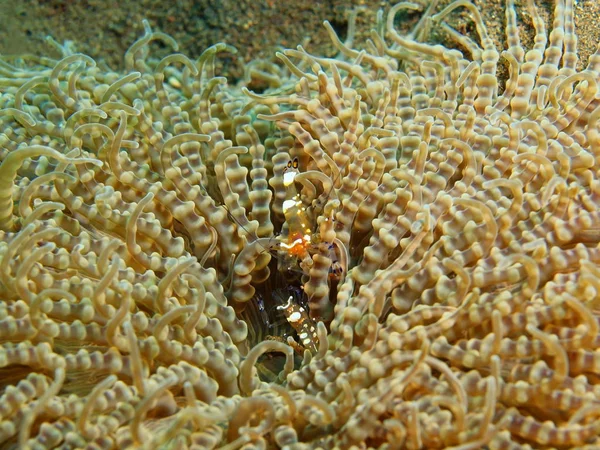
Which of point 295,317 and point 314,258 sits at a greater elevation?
point 314,258

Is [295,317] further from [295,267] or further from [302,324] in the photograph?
[295,267]

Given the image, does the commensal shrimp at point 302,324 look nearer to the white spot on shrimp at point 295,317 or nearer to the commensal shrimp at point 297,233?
the white spot on shrimp at point 295,317

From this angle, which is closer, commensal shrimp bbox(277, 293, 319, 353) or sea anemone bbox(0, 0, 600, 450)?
sea anemone bbox(0, 0, 600, 450)

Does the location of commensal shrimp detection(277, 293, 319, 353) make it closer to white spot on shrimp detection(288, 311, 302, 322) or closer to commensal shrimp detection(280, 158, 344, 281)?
white spot on shrimp detection(288, 311, 302, 322)

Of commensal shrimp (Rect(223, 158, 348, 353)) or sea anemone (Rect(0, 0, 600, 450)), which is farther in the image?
commensal shrimp (Rect(223, 158, 348, 353))

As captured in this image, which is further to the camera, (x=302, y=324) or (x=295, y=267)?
(x=295, y=267)

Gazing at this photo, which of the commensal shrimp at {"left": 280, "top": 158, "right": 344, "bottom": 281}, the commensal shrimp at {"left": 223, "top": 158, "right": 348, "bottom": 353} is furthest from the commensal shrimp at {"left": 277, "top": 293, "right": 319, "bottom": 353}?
the commensal shrimp at {"left": 280, "top": 158, "right": 344, "bottom": 281}

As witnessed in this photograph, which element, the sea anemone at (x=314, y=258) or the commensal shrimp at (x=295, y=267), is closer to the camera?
the sea anemone at (x=314, y=258)

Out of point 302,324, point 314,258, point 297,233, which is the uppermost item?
point 297,233

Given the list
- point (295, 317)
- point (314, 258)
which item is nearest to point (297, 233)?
point (314, 258)

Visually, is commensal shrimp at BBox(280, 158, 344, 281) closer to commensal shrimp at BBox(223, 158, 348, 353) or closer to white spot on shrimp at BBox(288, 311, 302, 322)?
commensal shrimp at BBox(223, 158, 348, 353)

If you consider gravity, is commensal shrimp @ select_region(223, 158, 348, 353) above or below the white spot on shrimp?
above

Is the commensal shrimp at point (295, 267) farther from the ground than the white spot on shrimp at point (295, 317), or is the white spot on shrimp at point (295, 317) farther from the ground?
the commensal shrimp at point (295, 267)

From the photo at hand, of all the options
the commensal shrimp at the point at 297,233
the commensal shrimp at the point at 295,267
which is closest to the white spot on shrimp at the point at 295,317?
the commensal shrimp at the point at 295,267
